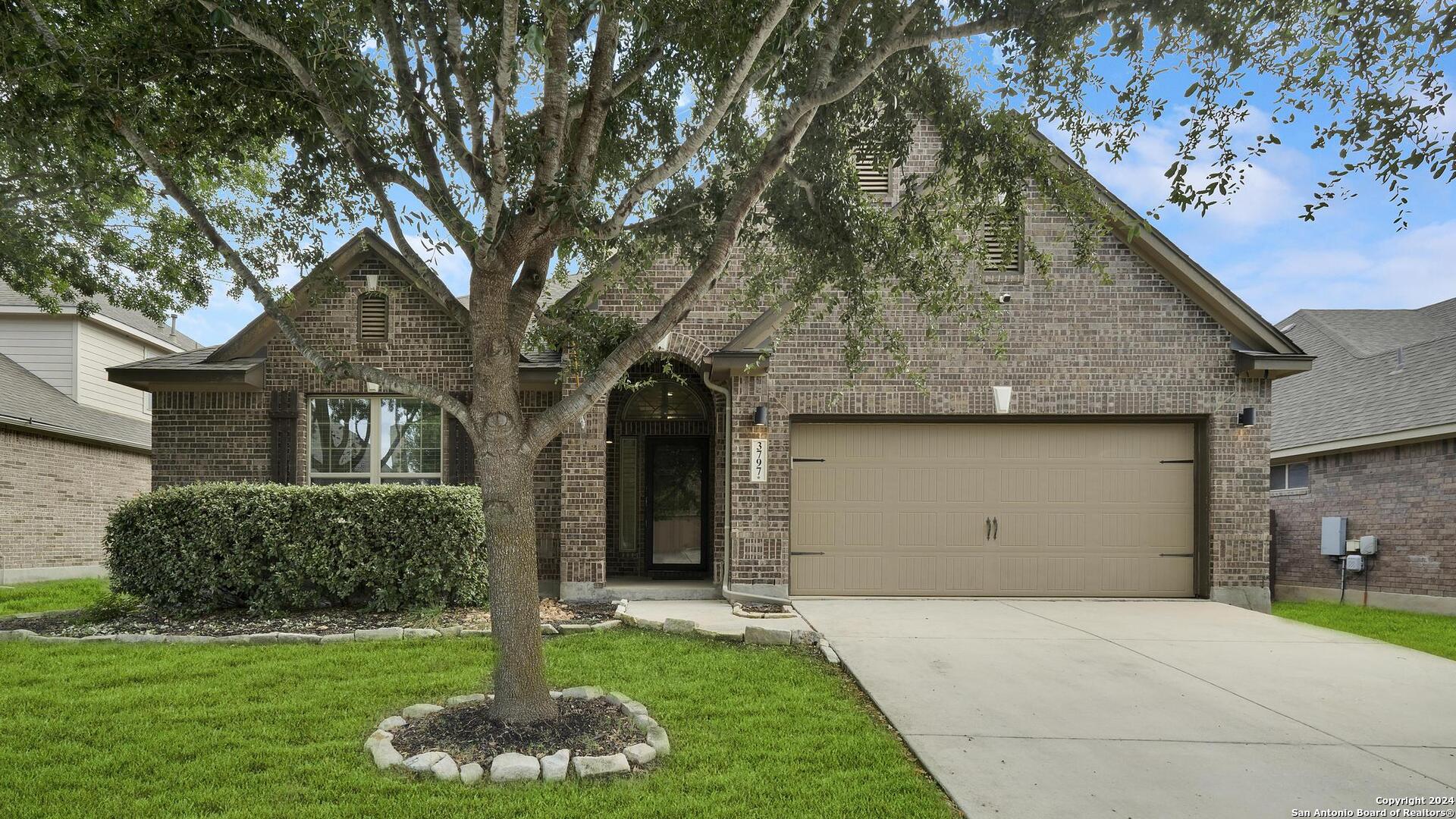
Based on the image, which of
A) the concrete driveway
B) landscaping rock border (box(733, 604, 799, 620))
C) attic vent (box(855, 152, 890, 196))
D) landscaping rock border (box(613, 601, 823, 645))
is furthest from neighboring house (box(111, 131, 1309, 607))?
landscaping rock border (box(613, 601, 823, 645))

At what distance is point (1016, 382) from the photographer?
10.6 m

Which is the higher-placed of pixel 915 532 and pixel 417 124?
pixel 417 124

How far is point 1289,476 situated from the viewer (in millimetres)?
15695

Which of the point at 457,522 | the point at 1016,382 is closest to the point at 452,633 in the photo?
the point at 457,522

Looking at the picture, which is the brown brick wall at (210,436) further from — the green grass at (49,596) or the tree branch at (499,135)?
the tree branch at (499,135)

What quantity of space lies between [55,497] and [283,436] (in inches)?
300

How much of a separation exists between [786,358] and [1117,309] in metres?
4.30

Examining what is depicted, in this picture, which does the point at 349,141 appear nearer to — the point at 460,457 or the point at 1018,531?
the point at 460,457

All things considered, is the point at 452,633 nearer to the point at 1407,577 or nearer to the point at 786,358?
the point at 786,358

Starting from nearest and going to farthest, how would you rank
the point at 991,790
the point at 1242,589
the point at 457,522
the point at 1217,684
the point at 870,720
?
the point at 991,790
the point at 870,720
the point at 1217,684
the point at 457,522
the point at 1242,589

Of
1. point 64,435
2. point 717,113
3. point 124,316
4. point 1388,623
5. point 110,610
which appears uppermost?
point 124,316

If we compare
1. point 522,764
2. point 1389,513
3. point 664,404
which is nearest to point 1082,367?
point 664,404

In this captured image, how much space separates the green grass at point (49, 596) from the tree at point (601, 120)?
22.1 feet

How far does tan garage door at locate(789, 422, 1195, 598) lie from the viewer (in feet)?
35.3
